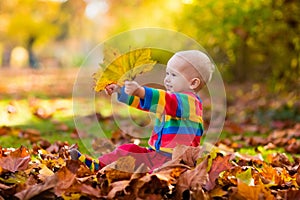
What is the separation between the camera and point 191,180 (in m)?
2.00

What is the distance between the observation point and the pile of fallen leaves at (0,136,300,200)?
1.93 meters

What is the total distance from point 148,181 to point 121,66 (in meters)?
0.57

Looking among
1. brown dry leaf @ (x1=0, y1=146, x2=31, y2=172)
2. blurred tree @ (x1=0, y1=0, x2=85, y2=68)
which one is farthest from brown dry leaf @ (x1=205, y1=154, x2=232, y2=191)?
blurred tree @ (x1=0, y1=0, x2=85, y2=68)

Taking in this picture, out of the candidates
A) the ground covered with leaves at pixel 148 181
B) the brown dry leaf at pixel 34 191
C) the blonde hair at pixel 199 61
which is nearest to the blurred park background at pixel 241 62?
the ground covered with leaves at pixel 148 181

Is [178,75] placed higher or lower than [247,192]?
higher

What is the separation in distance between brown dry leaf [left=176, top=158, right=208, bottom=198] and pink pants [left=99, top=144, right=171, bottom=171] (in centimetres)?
39

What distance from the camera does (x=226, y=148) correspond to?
390 centimetres

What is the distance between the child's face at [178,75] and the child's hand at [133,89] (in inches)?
13.1

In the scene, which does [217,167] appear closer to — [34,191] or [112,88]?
[112,88]

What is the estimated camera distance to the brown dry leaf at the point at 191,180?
1.99 meters

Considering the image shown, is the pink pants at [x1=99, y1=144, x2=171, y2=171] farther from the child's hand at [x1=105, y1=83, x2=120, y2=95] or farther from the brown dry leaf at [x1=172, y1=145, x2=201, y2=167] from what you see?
the child's hand at [x1=105, y1=83, x2=120, y2=95]

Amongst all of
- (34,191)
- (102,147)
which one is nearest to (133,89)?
(34,191)

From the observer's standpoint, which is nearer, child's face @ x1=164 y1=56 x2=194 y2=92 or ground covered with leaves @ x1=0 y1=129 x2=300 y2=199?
ground covered with leaves @ x1=0 y1=129 x2=300 y2=199

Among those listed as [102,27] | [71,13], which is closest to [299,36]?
[71,13]
